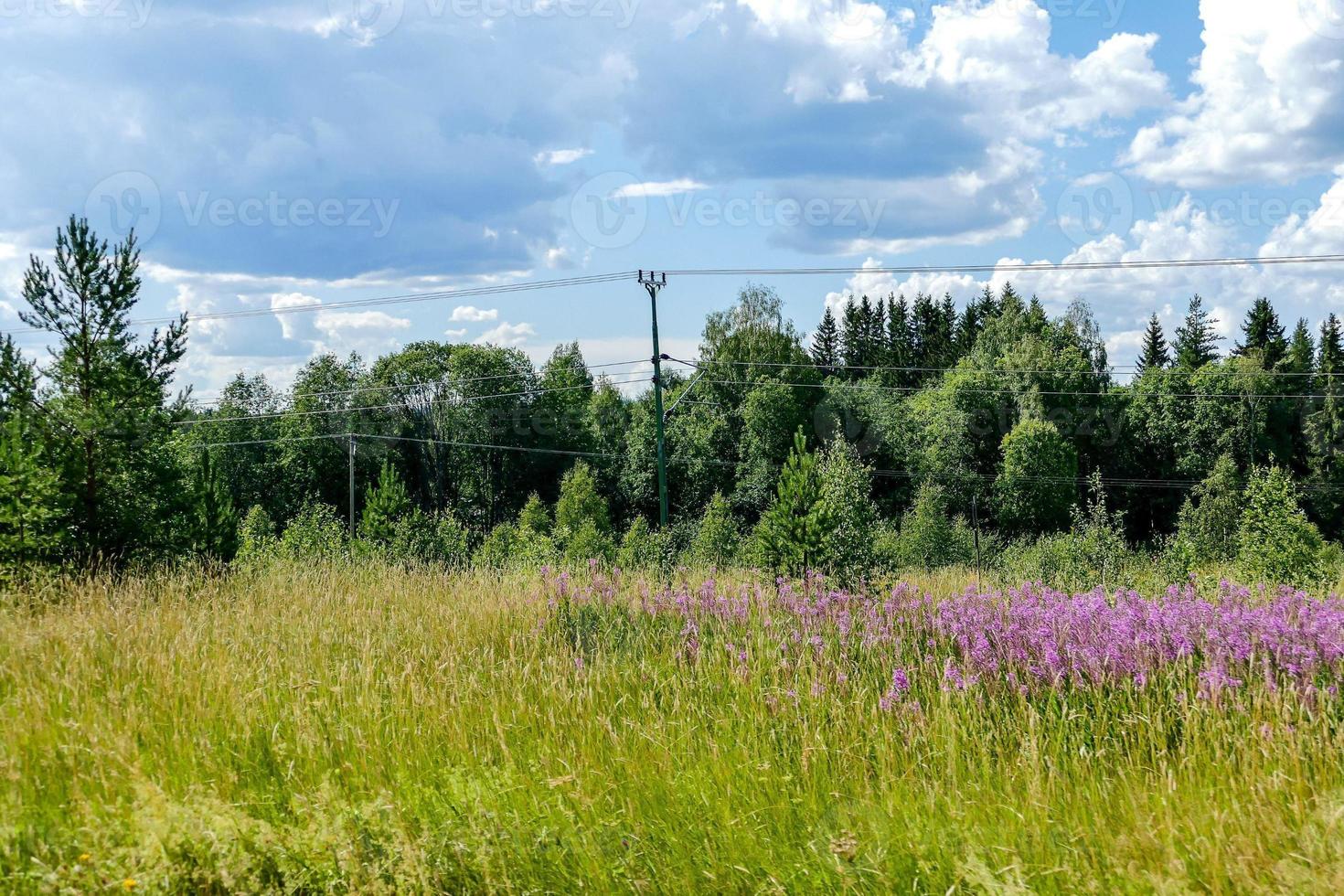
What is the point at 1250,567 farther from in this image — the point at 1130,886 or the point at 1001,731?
the point at 1130,886

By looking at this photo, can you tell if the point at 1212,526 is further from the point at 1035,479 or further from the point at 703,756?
the point at 703,756

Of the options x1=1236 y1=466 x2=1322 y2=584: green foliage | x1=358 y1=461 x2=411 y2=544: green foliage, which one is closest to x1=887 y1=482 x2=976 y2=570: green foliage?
x1=358 y1=461 x2=411 y2=544: green foliage

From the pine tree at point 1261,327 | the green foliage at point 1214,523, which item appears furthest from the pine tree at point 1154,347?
the green foliage at point 1214,523

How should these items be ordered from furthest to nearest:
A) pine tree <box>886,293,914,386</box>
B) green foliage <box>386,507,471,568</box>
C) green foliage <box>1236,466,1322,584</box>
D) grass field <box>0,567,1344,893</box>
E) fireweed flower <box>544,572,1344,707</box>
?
pine tree <box>886,293,914,386</box>
green foliage <box>386,507,471,568</box>
green foliage <box>1236,466,1322,584</box>
fireweed flower <box>544,572,1344,707</box>
grass field <box>0,567,1344,893</box>

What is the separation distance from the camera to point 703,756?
160 inches

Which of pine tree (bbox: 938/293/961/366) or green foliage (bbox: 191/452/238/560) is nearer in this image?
green foliage (bbox: 191/452/238/560)

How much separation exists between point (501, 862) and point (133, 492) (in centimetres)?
1071

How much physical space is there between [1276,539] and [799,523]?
7248mm

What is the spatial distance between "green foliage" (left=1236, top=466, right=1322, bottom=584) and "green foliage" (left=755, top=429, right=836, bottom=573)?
6.13 metres

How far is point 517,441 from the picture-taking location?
60.9 metres

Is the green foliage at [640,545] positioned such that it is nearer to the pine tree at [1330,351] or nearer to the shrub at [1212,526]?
the shrub at [1212,526]

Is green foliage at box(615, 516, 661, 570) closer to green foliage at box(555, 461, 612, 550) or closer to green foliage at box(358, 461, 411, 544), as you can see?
green foliage at box(358, 461, 411, 544)

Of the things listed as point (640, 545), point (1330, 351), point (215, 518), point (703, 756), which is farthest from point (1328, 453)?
point (703, 756)

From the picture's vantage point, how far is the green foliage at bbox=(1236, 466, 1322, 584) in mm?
12750
